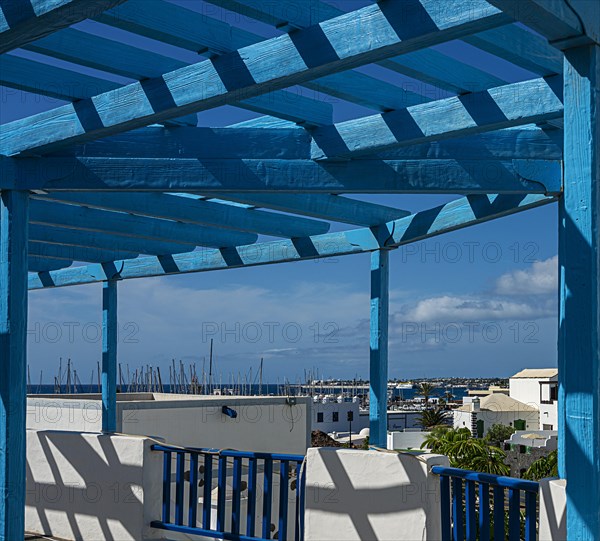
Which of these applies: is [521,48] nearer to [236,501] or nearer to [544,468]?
[236,501]

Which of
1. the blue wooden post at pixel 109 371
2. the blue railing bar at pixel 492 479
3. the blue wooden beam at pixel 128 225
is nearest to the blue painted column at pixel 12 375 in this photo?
the blue wooden beam at pixel 128 225

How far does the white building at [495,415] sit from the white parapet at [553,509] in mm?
50921

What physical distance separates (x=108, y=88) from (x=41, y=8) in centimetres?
201

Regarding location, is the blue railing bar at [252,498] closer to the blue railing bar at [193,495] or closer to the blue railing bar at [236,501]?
the blue railing bar at [236,501]

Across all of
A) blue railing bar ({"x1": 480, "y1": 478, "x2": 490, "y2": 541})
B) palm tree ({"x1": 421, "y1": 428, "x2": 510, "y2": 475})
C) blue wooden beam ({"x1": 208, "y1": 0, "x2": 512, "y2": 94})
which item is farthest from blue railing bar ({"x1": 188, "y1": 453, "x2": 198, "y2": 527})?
palm tree ({"x1": 421, "y1": 428, "x2": 510, "y2": 475})

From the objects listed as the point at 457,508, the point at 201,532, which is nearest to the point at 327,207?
the point at 201,532

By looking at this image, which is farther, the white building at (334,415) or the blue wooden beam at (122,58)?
the white building at (334,415)

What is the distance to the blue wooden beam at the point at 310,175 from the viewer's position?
16.8ft

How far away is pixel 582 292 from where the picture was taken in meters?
3.36

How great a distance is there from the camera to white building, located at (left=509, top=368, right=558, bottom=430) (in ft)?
185

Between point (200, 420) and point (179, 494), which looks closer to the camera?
point (179, 494)

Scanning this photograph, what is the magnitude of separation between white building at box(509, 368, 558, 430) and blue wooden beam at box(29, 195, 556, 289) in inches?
1897

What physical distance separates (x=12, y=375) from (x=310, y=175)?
8.09 ft

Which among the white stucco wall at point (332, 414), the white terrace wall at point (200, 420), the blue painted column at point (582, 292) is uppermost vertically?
the blue painted column at point (582, 292)
